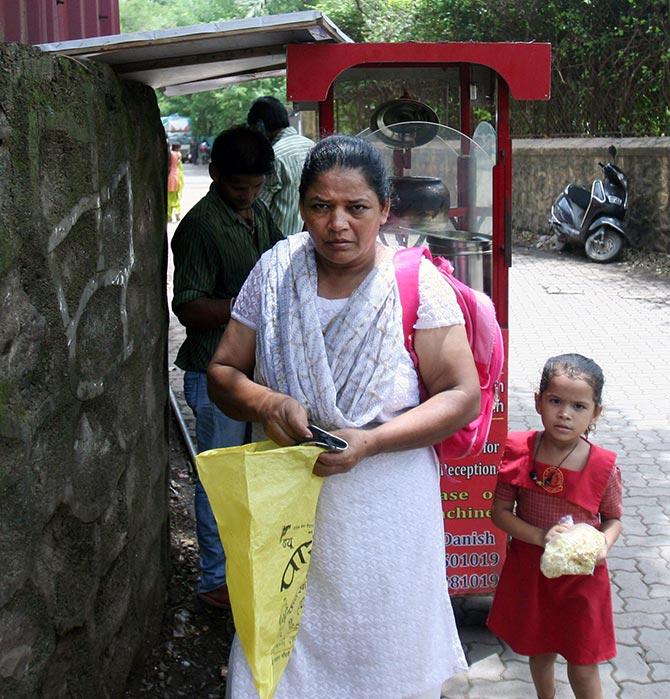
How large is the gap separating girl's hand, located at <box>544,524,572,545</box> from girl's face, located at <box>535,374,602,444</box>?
0.26 m

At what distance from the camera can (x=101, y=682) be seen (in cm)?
303

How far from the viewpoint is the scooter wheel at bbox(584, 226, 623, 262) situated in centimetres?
1416

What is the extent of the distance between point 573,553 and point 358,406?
974mm

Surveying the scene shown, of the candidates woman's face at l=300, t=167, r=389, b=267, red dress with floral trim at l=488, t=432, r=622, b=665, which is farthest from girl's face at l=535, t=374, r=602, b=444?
woman's face at l=300, t=167, r=389, b=267

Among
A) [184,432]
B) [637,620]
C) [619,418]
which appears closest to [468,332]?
[637,620]

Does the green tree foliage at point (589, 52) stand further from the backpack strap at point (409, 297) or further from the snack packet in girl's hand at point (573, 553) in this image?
the backpack strap at point (409, 297)

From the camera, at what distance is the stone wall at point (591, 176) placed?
13.9 meters

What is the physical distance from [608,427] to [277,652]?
16.6 ft

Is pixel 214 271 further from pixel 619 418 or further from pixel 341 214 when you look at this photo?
pixel 619 418

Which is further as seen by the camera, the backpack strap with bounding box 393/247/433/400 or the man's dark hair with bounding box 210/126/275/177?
the man's dark hair with bounding box 210/126/275/177

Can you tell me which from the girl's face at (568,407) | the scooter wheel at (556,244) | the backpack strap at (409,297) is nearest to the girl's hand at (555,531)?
the girl's face at (568,407)

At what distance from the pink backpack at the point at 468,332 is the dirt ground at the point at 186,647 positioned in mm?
1466

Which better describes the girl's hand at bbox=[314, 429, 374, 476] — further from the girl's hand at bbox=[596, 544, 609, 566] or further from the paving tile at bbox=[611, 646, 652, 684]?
the paving tile at bbox=[611, 646, 652, 684]

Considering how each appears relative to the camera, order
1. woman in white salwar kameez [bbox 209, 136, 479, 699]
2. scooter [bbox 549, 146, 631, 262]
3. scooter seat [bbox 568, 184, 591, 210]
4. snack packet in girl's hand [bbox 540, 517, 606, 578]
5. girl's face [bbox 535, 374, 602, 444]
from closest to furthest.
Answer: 1. woman in white salwar kameez [bbox 209, 136, 479, 699]
2. snack packet in girl's hand [bbox 540, 517, 606, 578]
3. girl's face [bbox 535, 374, 602, 444]
4. scooter [bbox 549, 146, 631, 262]
5. scooter seat [bbox 568, 184, 591, 210]
